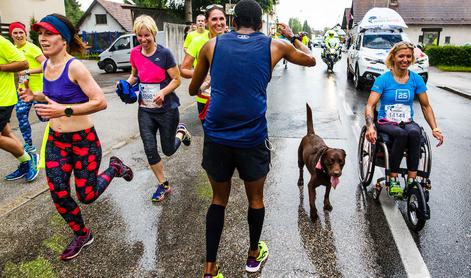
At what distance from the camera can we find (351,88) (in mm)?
13383

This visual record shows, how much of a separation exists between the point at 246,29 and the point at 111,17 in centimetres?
4424

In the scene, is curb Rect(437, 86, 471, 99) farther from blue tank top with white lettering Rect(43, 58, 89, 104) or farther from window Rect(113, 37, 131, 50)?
window Rect(113, 37, 131, 50)

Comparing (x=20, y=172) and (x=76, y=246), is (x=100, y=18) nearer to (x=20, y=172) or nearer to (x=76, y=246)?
(x=20, y=172)

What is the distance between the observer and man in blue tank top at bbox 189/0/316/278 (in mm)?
2291

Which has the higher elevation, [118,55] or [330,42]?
[330,42]

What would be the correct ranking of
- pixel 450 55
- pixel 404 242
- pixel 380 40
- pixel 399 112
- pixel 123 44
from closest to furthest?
pixel 404 242 < pixel 399 112 < pixel 380 40 < pixel 123 44 < pixel 450 55

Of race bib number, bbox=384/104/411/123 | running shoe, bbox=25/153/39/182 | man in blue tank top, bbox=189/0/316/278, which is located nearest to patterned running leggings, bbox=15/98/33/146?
running shoe, bbox=25/153/39/182

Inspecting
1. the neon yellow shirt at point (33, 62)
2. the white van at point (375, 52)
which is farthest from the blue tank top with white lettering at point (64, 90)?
the white van at point (375, 52)

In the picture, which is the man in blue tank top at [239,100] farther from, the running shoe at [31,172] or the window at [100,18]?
the window at [100,18]

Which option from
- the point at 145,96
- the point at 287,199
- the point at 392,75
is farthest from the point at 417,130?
the point at 145,96

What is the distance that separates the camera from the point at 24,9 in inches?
853

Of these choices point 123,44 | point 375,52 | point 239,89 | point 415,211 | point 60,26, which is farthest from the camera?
point 123,44

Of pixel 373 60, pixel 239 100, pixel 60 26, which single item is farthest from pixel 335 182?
pixel 373 60

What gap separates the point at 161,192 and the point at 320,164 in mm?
1883
